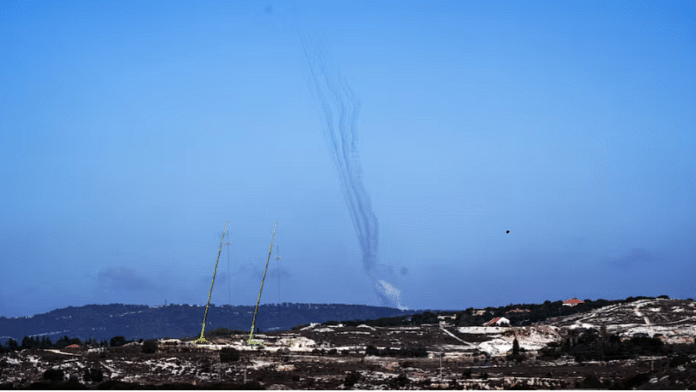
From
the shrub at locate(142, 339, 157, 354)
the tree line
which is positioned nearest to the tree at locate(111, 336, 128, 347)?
the tree line

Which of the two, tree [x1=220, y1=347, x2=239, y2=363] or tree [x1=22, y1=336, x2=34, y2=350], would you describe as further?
tree [x1=22, y1=336, x2=34, y2=350]

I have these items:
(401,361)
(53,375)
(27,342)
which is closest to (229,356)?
(53,375)

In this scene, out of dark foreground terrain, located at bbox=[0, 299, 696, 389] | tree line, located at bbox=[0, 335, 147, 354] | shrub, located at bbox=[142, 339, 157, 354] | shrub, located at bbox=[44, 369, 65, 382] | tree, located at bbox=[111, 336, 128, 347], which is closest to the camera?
dark foreground terrain, located at bbox=[0, 299, 696, 389]

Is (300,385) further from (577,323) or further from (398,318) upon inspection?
(398,318)

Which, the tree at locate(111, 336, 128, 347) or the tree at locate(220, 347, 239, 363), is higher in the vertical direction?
the tree at locate(111, 336, 128, 347)

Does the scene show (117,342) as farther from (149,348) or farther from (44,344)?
(149,348)

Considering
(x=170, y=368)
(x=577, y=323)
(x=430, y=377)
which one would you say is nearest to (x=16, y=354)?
(x=170, y=368)

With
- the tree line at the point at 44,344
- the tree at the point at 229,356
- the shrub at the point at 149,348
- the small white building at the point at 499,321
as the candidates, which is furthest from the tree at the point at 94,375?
the small white building at the point at 499,321

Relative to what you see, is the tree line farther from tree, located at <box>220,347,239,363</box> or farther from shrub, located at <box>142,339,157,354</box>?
tree, located at <box>220,347,239,363</box>
